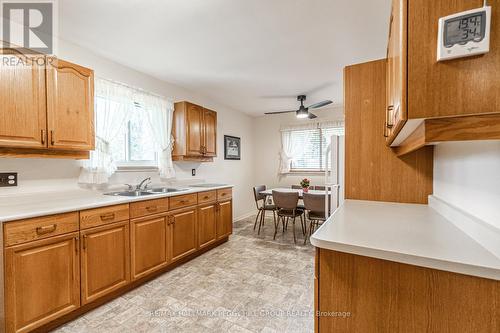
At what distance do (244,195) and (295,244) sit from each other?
2.09 m

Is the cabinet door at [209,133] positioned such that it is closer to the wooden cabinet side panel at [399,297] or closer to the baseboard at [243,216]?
the baseboard at [243,216]

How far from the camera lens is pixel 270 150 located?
5566mm

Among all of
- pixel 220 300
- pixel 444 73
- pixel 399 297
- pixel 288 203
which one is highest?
pixel 444 73

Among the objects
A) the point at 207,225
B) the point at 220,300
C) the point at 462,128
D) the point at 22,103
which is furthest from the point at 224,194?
the point at 462,128

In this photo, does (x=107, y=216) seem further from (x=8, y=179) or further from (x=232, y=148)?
(x=232, y=148)

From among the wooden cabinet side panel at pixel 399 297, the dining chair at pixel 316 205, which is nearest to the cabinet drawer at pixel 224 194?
the dining chair at pixel 316 205

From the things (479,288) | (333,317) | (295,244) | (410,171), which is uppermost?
(410,171)

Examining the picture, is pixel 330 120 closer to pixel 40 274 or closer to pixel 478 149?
pixel 478 149

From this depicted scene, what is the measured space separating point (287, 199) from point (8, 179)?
3048mm

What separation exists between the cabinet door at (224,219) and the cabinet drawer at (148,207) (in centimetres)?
101

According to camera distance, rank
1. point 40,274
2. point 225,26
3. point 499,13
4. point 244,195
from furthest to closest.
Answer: point 244,195
point 225,26
point 40,274
point 499,13

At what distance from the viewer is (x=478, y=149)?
1.04 m

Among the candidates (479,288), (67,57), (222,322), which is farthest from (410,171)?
(67,57)

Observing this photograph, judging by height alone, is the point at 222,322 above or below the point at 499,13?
below
